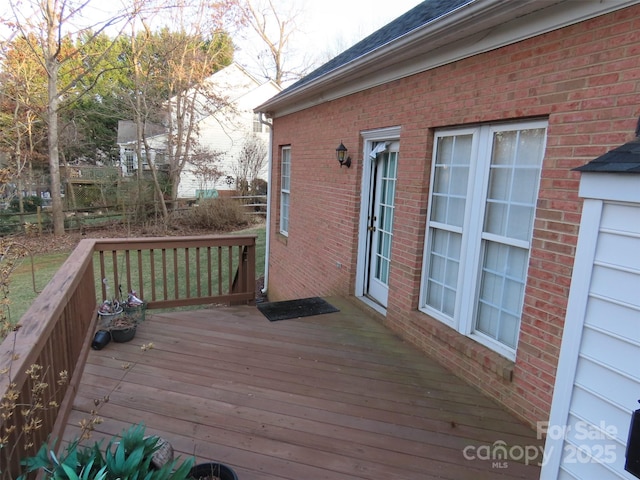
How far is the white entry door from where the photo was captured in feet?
14.0

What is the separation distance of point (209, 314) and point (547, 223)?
3472mm

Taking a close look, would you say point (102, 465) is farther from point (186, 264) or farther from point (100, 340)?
point (186, 264)

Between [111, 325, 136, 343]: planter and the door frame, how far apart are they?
2.51 m

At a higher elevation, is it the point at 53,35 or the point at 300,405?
the point at 53,35

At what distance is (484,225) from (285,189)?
16.1ft

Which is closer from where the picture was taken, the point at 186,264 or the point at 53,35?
the point at 186,264

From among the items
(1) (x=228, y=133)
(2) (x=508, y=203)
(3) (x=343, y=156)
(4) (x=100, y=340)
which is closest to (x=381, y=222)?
(3) (x=343, y=156)

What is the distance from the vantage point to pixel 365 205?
4.61 meters

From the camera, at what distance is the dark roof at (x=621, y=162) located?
1249 mm

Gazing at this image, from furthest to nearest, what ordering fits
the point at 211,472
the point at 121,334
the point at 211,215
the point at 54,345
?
the point at 211,215 → the point at 121,334 → the point at 54,345 → the point at 211,472

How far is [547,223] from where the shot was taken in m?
2.38

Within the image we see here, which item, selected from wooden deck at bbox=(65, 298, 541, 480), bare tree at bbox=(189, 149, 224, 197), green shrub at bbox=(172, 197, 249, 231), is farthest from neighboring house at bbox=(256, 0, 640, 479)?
bare tree at bbox=(189, 149, 224, 197)

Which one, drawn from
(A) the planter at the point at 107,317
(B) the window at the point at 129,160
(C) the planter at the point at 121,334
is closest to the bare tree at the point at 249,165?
(B) the window at the point at 129,160

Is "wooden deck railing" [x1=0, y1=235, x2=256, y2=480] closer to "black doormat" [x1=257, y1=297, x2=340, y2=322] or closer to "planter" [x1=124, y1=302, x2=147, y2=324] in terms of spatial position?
"planter" [x1=124, y1=302, x2=147, y2=324]
